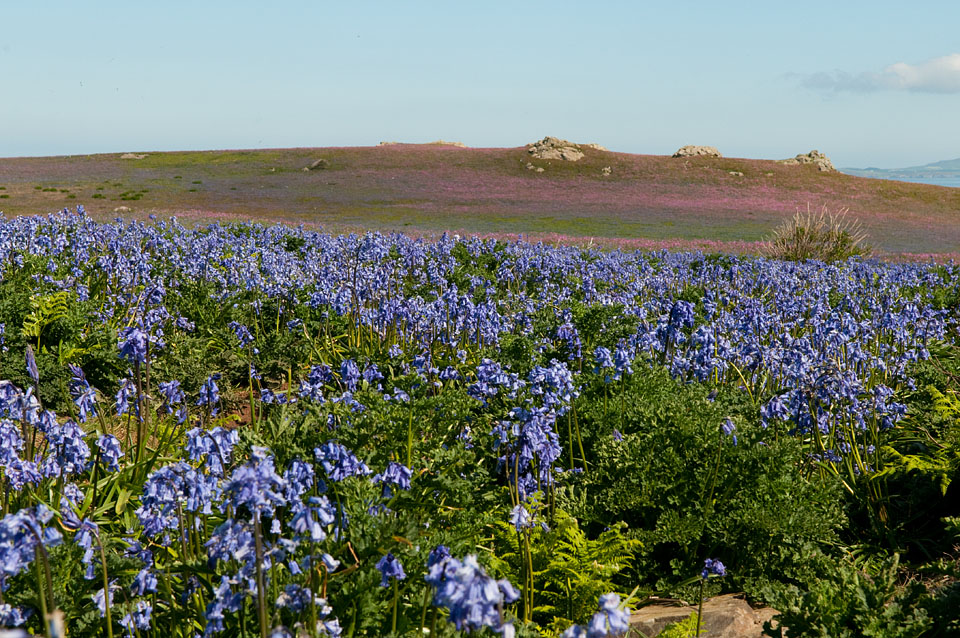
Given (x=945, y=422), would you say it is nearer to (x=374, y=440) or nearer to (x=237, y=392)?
(x=374, y=440)

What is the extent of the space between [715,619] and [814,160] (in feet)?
212

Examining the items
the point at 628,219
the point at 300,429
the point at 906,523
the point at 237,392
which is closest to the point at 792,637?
the point at 906,523

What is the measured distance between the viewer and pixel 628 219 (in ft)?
131

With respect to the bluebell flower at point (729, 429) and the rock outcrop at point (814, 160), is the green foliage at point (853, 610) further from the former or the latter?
the rock outcrop at point (814, 160)

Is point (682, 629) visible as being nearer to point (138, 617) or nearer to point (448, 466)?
point (448, 466)

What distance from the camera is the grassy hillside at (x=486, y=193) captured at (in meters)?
35.6

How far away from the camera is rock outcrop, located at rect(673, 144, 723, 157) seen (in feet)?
204

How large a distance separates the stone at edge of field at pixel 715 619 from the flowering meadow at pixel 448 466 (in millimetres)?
163

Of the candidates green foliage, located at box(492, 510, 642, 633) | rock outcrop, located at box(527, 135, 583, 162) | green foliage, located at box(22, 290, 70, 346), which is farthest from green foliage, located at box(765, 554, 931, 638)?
rock outcrop, located at box(527, 135, 583, 162)

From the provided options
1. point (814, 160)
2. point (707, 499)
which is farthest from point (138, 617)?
point (814, 160)

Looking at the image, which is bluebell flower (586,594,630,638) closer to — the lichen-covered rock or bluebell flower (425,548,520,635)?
bluebell flower (425,548,520,635)

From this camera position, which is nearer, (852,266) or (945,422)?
(945,422)

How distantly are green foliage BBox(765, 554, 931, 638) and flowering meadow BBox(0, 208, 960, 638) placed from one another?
0.01m

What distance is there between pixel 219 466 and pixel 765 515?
9.64 feet
